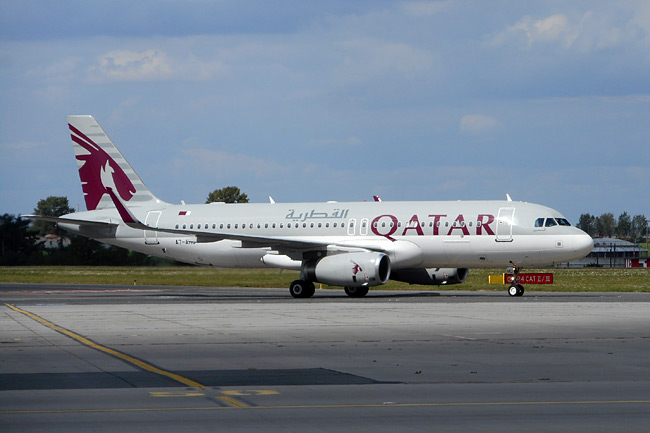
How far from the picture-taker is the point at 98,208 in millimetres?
47938

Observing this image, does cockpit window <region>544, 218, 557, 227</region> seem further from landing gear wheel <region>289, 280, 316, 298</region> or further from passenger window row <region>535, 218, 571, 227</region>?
landing gear wheel <region>289, 280, 316, 298</region>

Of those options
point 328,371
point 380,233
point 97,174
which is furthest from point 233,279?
point 328,371

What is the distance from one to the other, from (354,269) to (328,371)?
23.5m

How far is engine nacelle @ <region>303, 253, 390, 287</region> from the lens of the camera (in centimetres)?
3847

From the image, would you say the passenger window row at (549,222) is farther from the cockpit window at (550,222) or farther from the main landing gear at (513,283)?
the main landing gear at (513,283)

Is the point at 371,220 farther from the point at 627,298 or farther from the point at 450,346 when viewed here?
→ the point at 450,346

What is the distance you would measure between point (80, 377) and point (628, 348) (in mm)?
9717

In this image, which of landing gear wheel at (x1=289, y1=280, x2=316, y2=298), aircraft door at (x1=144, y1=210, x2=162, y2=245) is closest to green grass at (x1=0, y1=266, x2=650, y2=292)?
aircraft door at (x1=144, y1=210, x2=162, y2=245)

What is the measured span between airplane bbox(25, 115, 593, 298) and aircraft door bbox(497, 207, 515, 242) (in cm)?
4

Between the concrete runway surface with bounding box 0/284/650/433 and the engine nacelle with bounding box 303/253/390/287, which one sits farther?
the engine nacelle with bounding box 303/253/390/287

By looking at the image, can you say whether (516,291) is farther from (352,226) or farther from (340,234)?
(340,234)

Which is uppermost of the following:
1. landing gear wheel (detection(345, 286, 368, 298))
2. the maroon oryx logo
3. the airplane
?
the maroon oryx logo

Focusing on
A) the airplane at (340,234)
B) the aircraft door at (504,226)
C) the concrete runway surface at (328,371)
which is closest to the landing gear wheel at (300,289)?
the airplane at (340,234)

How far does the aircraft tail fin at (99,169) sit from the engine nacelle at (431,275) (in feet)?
40.7
